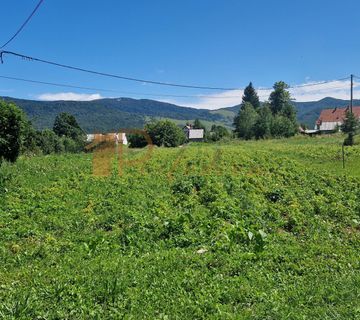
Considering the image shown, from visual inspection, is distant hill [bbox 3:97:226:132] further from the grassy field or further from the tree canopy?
the grassy field

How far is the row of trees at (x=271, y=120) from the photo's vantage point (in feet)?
221

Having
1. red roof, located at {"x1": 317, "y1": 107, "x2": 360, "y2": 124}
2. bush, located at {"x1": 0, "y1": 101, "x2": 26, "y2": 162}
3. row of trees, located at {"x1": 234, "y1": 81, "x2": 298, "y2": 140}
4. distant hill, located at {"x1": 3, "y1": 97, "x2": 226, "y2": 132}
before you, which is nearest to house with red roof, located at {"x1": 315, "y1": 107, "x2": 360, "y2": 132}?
red roof, located at {"x1": 317, "y1": 107, "x2": 360, "y2": 124}

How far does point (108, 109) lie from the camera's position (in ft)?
489

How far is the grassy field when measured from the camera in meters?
5.59

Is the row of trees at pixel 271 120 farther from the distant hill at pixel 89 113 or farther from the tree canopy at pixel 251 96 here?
the distant hill at pixel 89 113

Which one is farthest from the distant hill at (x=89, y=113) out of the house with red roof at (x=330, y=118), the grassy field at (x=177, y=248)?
the grassy field at (x=177, y=248)

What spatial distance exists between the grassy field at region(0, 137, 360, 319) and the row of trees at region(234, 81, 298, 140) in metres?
49.7

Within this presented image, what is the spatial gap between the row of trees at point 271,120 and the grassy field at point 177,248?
163ft

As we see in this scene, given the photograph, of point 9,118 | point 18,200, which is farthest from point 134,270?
point 9,118

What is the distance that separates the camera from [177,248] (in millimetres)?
8102

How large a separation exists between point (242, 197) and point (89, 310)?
27.9 ft

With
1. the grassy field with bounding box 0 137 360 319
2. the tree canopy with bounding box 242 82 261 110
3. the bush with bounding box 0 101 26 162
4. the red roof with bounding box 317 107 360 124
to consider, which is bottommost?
the grassy field with bounding box 0 137 360 319

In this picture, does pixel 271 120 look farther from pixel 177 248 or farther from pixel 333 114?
pixel 177 248

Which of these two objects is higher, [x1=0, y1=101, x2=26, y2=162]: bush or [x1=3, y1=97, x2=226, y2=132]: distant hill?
[x1=3, y1=97, x2=226, y2=132]: distant hill
